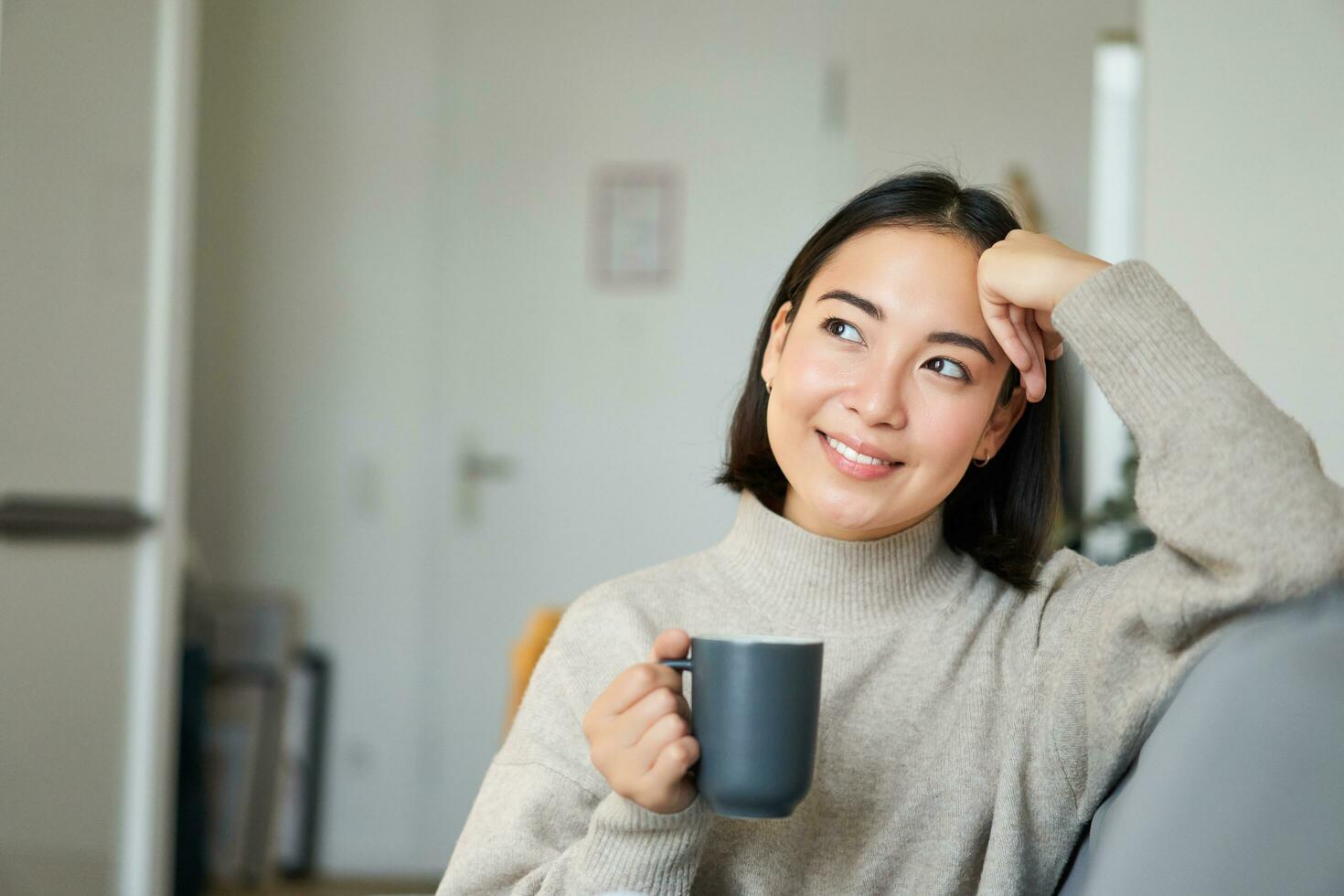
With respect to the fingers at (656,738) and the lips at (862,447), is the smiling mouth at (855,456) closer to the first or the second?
the lips at (862,447)

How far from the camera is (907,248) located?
110 cm

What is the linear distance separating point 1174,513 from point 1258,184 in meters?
1.19

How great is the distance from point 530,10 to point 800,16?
77 cm

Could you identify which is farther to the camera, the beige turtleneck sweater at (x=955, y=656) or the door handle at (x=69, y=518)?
the door handle at (x=69, y=518)

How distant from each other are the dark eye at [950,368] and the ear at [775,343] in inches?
6.9

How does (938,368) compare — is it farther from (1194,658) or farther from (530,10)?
(530,10)

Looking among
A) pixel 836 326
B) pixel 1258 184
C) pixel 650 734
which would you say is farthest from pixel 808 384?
pixel 1258 184

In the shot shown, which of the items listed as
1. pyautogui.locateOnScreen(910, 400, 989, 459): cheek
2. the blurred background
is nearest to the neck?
pyautogui.locateOnScreen(910, 400, 989, 459): cheek

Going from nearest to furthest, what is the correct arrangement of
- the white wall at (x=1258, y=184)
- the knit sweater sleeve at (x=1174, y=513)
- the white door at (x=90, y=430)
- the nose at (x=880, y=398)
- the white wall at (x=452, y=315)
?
the knit sweater sleeve at (x=1174, y=513)
the nose at (x=880, y=398)
the white wall at (x=1258, y=184)
the white door at (x=90, y=430)
the white wall at (x=452, y=315)

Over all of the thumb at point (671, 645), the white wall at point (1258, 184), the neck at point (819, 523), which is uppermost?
the white wall at point (1258, 184)

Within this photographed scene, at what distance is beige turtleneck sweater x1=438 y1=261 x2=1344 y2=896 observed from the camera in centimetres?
88

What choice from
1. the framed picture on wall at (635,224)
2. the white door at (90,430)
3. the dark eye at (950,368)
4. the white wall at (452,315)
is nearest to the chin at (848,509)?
the dark eye at (950,368)

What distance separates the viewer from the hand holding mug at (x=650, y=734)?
32.3 inches

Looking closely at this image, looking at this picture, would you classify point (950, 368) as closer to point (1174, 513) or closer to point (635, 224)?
point (1174, 513)
